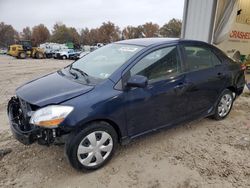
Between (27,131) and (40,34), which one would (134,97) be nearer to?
(27,131)

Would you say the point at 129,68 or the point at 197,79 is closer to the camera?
the point at 129,68

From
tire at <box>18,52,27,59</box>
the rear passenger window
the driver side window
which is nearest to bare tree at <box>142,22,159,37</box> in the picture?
tire at <box>18,52,27,59</box>

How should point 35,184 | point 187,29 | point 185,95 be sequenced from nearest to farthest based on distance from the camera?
1. point 35,184
2. point 185,95
3. point 187,29

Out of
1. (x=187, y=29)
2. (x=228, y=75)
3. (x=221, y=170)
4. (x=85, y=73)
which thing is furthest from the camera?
(x=187, y=29)

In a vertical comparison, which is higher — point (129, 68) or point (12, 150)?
point (129, 68)

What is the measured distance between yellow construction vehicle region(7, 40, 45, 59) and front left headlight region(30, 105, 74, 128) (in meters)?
23.1

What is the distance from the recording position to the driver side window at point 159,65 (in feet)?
9.62

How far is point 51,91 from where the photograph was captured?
8.74ft

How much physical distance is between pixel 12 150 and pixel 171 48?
2589mm

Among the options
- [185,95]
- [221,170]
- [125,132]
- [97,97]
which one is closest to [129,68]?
[97,97]

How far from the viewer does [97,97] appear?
2551mm

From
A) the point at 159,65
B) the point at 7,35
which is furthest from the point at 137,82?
the point at 7,35

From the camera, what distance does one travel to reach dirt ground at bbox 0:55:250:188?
2574mm

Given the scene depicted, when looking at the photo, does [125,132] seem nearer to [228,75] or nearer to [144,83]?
[144,83]
